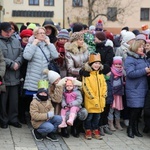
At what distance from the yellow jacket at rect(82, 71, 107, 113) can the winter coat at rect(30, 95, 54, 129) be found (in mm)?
733

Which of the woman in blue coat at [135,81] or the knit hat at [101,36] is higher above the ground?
the knit hat at [101,36]

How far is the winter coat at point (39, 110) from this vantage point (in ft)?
23.5

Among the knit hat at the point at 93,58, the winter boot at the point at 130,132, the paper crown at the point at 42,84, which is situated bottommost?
the winter boot at the point at 130,132

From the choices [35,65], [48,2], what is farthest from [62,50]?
[48,2]

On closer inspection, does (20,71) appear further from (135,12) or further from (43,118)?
(135,12)

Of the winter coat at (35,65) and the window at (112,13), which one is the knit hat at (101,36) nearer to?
the winter coat at (35,65)

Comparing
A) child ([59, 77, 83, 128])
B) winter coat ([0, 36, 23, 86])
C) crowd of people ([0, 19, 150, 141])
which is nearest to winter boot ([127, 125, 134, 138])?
crowd of people ([0, 19, 150, 141])

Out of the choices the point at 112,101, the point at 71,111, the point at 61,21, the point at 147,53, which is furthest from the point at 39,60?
the point at 61,21

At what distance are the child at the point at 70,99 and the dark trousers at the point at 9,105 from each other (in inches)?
41.3

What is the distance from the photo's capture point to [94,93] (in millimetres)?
7570

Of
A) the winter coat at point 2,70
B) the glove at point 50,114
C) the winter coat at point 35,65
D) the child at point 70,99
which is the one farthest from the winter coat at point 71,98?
the winter coat at point 2,70

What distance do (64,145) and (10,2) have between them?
38.5 m

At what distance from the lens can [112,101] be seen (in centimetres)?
812

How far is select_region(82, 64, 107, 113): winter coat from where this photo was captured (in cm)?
755
